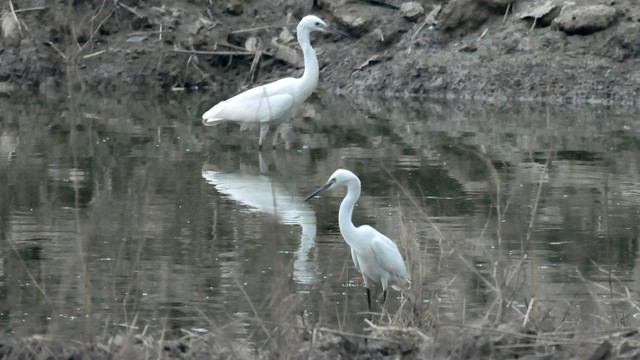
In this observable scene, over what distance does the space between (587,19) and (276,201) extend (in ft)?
38.0

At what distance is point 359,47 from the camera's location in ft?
74.2

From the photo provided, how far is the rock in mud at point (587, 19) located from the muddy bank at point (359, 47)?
0.07 ft

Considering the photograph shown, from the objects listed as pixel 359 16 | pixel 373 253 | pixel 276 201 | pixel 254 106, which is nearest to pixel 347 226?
pixel 373 253

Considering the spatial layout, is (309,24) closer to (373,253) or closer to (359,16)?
(359,16)

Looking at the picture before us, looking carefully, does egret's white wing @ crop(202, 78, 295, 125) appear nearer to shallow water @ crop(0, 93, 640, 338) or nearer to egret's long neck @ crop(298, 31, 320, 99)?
egret's long neck @ crop(298, 31, 320, 99)

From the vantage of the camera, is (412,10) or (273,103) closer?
(273,103)

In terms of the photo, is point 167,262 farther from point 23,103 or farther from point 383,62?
point 383,62

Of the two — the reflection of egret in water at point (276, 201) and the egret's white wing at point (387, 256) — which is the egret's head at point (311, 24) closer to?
the reflection of egret in water at point (276, 201)

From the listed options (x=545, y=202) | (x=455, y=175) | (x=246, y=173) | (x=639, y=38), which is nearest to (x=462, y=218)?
(x=545, y=202)

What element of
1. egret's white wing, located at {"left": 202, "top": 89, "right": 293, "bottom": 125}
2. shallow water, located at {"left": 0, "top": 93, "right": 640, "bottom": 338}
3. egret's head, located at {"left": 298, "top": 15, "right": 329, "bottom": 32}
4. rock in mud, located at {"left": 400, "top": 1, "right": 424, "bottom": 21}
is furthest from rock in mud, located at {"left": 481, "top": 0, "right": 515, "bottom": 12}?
egret's white wing, located at {"left": 202, "top": 89, "right": 293, "bottom": 125}

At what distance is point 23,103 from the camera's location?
19812mm

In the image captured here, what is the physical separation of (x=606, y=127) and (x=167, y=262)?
9.52 metres

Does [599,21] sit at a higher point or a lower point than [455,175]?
higher

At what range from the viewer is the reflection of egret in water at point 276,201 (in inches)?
353
